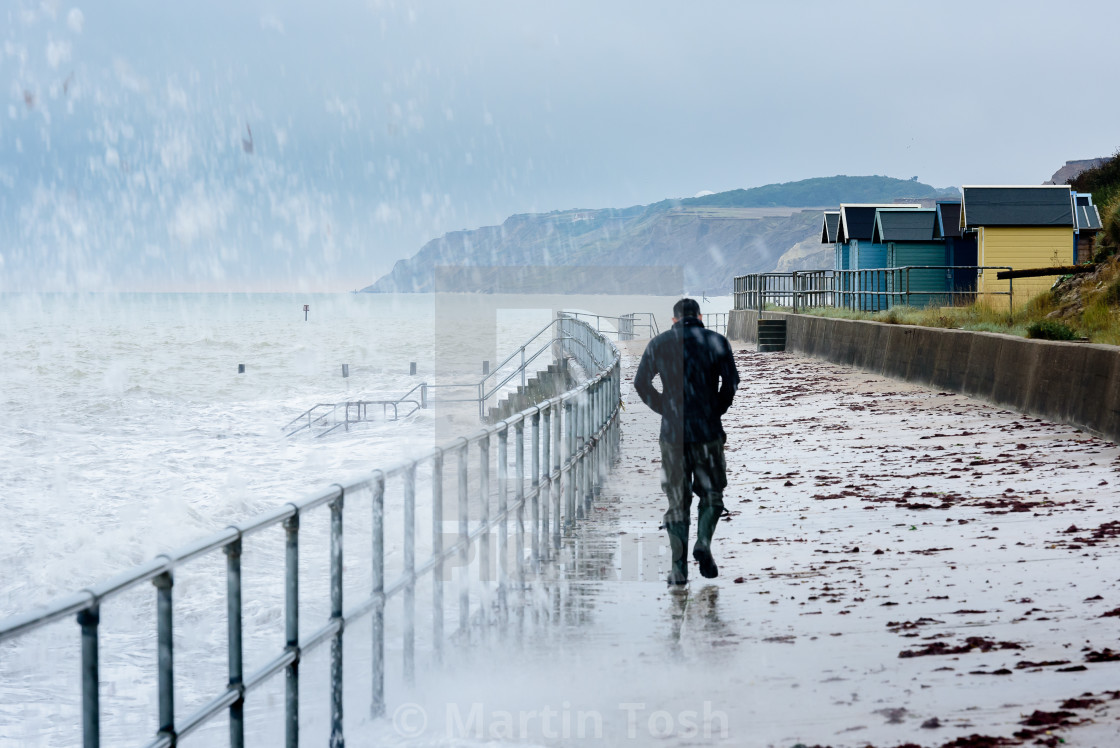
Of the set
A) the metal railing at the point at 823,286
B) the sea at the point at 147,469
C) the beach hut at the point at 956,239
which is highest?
the beach hut at the point at 956,239

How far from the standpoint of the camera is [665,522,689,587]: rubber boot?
754 cm

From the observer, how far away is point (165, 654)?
3.33 metres

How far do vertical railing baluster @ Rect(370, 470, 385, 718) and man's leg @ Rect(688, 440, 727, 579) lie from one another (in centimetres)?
281

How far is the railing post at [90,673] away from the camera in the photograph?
288cm

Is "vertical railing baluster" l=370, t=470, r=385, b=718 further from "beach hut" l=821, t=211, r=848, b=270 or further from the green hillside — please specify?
"beach hut" l=821, t=211, r=848, b=270

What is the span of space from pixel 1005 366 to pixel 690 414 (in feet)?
35.1

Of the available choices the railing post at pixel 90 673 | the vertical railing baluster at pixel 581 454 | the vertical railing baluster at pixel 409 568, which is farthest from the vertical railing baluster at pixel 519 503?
the railing post at pixel 90 673

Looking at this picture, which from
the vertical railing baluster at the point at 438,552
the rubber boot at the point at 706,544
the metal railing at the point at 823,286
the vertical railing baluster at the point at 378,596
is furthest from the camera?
the metal railing at the point at 823,286

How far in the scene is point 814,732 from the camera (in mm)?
4648

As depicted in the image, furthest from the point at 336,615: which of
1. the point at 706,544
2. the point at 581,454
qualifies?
the point at 581,454

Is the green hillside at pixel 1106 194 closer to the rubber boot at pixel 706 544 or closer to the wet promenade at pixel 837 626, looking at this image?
the wet promenade at pixel 837 626

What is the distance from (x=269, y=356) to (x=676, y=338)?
112748 millimetres

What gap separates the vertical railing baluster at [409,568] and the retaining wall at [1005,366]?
915 centimetres

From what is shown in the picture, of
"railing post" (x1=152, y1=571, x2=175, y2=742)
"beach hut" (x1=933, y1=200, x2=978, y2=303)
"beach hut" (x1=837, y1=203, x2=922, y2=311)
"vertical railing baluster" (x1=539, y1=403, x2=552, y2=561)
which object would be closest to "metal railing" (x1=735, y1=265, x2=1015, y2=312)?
"beach hut" (x1=933, y1=200, x2=978, y2=303)
